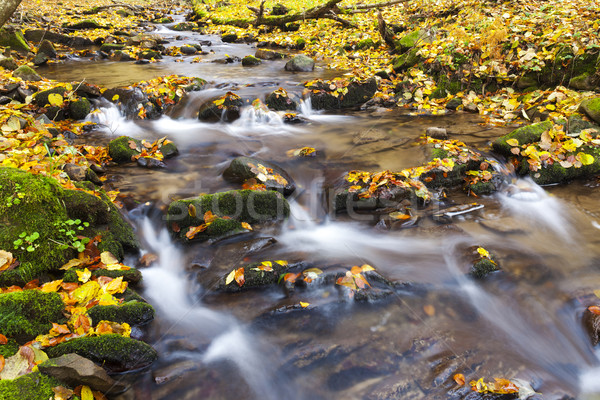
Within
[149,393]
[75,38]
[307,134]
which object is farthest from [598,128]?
[75,38]

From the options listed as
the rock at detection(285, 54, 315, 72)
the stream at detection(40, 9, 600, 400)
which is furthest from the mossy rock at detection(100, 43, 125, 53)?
the stream at detection(40, 9, 600, 400)

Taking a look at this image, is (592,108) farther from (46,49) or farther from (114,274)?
(46,49)

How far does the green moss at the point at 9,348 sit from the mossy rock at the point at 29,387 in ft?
1.19

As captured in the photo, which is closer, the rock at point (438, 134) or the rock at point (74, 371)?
the rock at point (74, 371)

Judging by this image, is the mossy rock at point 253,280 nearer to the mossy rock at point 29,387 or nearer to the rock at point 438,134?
the mossy rock at point 29,387

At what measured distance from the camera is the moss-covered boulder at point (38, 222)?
3.02 metres

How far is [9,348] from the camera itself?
92.0 inches

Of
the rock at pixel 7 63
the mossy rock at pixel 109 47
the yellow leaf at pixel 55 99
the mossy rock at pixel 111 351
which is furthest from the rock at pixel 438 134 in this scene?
the mossy rock at pixel 109 47

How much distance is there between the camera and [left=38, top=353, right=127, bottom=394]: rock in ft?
6.97

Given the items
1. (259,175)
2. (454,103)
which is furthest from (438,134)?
(259,175)

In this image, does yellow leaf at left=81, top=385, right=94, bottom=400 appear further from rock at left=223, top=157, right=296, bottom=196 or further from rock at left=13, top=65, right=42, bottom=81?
rock at left=13, top=65, right=42, bottom=81

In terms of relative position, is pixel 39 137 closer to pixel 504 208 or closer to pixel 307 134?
pixel 307 134

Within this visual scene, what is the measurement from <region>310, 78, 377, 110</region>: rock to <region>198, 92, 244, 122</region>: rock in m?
2.17

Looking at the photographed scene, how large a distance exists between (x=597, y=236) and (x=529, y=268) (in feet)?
4.33
